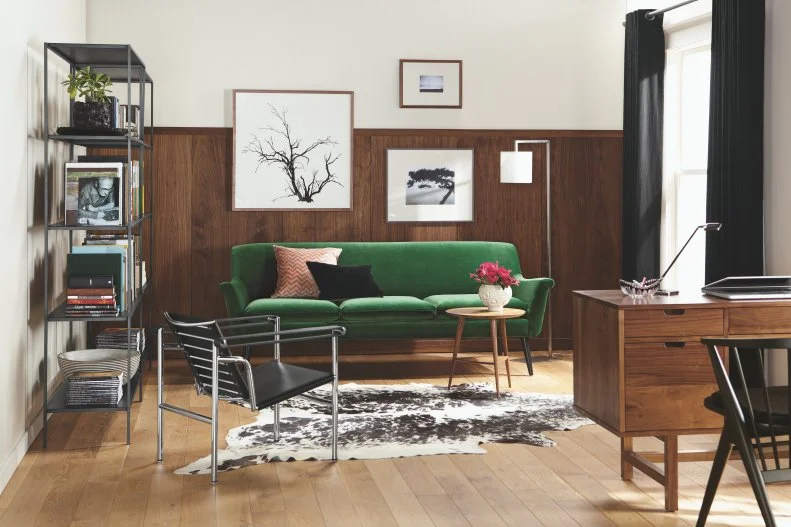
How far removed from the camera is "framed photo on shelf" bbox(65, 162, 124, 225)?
4.98m

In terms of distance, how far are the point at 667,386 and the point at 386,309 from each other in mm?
3059

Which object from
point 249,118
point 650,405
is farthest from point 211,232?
point 650,405

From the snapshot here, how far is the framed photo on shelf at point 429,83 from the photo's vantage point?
7.66m

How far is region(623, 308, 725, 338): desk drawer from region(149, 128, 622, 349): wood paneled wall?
392 centimetres

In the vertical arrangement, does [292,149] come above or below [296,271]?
above

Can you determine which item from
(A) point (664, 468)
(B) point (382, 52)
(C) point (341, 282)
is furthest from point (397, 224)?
(A) point (664, 468)

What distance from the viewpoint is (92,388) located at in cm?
497

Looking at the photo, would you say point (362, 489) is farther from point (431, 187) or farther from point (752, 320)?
point (431, 187)

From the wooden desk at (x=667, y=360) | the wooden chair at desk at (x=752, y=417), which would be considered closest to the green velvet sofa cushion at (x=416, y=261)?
the wooden desk at (x=667, y=360)

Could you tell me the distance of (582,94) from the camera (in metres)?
7.88

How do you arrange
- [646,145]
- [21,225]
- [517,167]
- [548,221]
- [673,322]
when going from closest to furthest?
[673,322], [21,225], [646,145], [517,167], [548,221]

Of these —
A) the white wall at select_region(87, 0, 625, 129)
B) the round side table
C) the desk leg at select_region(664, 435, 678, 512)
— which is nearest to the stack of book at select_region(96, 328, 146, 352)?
the round side table

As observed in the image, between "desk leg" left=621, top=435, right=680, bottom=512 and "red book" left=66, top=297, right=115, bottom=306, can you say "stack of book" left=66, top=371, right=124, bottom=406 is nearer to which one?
"red book" left=66, top=297, right=115, bottom=306

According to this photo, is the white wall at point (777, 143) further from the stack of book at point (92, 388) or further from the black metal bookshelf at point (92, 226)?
the stack of book at point (92, 388)
